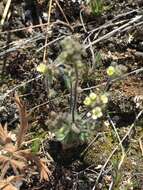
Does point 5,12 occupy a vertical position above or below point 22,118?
above

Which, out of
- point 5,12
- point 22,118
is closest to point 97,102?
point 22,118

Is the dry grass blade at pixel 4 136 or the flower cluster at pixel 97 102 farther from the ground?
the flower cluster at pixel 97 102

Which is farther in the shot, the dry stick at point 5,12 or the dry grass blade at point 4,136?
the dry stick at point 5,12

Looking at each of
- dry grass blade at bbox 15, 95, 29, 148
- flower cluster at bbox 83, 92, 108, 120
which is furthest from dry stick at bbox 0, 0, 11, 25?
flower cluster at bbox 83, 92, 108, 120

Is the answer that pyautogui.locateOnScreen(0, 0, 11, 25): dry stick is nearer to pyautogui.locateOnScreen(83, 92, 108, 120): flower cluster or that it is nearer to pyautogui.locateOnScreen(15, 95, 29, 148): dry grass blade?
pyautogui.locateOnScreen(15, 95, 29, 148): dry grass blade

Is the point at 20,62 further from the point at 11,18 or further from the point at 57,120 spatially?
the point at 57,120

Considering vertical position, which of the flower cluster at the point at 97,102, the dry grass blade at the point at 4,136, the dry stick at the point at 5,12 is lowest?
the dry grass blade at the point at 4,136

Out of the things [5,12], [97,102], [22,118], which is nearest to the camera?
[97,102]

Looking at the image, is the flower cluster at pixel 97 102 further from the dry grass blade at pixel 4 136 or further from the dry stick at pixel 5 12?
the dry stick at pixel 5 12

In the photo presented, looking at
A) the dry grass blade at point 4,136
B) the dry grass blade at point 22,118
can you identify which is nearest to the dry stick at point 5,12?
the dry grass blade at point 22,118

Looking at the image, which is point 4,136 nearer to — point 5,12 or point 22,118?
point 22,118

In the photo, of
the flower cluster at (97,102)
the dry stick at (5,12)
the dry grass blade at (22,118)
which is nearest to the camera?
the flower cluster at (97,102)

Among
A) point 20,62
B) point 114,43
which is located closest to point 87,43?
point 114,43

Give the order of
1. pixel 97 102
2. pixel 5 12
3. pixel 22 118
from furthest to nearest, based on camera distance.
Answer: pixel 5 12
pixel 22 118
pixel 97 102
